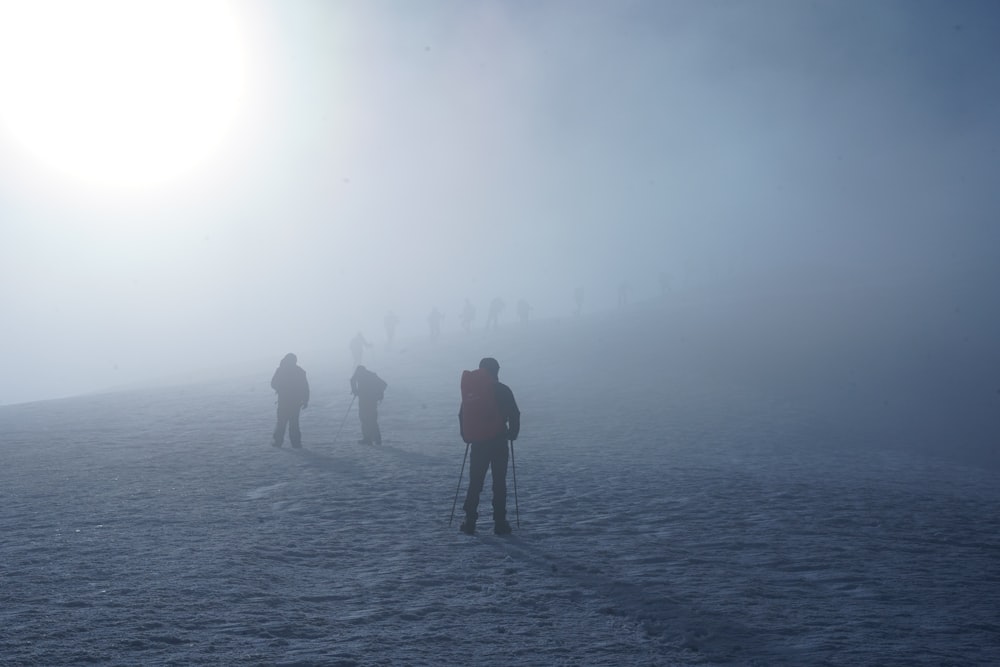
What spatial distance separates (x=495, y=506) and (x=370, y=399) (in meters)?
10.6

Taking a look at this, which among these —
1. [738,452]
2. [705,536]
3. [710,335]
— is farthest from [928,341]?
[705,536]

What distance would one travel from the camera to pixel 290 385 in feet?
61.5

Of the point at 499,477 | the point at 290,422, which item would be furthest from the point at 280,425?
the point at 499,477

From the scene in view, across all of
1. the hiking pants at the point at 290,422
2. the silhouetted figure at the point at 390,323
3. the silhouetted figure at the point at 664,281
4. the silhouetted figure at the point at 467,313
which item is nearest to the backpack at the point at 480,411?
the hiking pants at the point at 290,422

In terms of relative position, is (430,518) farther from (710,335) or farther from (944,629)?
(710,335)

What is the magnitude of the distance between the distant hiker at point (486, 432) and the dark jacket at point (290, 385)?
963 centimetres

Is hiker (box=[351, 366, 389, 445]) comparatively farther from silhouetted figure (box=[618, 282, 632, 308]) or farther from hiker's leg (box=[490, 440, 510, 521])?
silhouetted figure (box=[618, 282, 632, 308])

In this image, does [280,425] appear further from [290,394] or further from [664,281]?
[664,281]

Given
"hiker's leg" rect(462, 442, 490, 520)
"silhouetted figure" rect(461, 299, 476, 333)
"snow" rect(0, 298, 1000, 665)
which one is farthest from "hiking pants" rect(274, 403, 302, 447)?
"silhouetted figure" rect(461, 299, 476, 333)

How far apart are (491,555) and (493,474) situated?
1409 millimetres

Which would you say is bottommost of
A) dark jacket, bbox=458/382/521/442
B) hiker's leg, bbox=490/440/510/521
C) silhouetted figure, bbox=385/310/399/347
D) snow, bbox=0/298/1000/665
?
snow, bbox=0/298/1000/665

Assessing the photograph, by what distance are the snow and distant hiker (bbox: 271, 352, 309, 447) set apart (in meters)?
0.54

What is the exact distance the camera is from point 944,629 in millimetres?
6633

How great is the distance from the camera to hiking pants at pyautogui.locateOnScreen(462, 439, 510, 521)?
10141 millimetres
